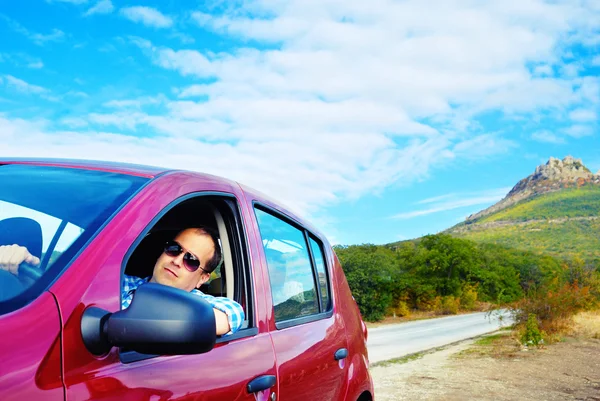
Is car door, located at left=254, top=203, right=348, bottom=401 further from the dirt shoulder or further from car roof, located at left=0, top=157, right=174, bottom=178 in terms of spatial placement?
the dirt shoulder

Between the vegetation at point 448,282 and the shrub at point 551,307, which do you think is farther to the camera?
the vegetation at point 448,282

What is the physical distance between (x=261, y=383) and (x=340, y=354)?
3.28 feet

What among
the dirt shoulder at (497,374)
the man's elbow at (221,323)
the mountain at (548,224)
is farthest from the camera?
the mountain at (548,224)

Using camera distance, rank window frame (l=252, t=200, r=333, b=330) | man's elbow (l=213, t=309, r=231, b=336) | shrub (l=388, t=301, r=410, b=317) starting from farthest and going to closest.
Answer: shrub (l=388, t=301, r=410, b=317), window frame (l=252, t=200, r=333, b=330), man's elbow (l=213, t=309, r=231, b=336)

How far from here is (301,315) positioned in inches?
122

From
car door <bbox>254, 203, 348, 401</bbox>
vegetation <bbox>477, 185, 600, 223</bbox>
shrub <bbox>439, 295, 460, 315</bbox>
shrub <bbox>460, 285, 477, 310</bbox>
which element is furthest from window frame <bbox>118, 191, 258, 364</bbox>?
vegetation <bbox>477, 185, 600, 223</bbox>

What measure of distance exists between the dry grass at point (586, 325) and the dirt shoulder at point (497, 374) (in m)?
1.48

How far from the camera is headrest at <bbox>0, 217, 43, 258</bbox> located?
1851mm

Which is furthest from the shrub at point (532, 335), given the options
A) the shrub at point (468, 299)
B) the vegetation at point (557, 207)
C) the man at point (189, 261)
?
the vegetation at point (557, 207)

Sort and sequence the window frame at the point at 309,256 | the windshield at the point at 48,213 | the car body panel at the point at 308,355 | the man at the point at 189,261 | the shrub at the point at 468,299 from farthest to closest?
the shrub at the point at 468,299 < the window frame at the point at 309,256 < the car body panel at the point at 308,355 < the man at the point at 189,261 < the windshield at the point at 48,213

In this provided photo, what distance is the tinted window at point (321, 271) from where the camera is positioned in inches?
138

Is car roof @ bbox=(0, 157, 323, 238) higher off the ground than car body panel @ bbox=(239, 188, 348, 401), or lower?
higher

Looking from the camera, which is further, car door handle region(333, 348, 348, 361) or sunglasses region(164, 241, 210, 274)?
car door handle region(333, 348, 348, 361)

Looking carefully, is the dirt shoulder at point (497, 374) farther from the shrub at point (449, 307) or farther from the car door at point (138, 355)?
the shrub at point (449, 307)
